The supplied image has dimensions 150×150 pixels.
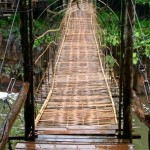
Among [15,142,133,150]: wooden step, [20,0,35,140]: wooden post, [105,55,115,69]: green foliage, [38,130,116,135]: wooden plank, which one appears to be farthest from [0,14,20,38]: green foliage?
[15,142,133,150]: wooden step

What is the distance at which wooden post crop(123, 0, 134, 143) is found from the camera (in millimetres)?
2472

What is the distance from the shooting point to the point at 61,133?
9.45ft

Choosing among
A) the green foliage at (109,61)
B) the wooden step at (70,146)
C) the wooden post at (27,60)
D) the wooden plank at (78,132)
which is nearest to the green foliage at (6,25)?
the green foliage at (109,61)

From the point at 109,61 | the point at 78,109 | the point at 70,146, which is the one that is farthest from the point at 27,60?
the point at 109,61

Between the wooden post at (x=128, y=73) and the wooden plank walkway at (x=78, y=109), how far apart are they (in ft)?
0.36

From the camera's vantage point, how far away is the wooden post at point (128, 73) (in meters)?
2.47

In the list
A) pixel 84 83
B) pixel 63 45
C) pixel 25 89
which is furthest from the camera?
pixel 63 45

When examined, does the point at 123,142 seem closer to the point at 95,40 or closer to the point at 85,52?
the point at 85,52

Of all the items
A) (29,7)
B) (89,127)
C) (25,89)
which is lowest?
(89,127)

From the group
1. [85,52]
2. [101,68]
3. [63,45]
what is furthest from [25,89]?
[63,45]

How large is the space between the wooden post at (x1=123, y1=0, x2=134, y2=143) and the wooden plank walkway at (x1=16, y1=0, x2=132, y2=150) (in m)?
0.11

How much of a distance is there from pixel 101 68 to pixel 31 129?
2.74 metres

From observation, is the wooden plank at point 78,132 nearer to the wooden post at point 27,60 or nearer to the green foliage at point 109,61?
the wooden post at point 27,60

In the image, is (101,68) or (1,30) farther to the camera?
(1,30)
